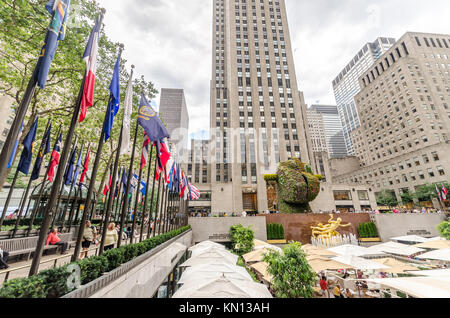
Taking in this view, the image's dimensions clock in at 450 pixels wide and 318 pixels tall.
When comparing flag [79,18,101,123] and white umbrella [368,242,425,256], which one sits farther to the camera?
white umbrella [368,242,425,256]

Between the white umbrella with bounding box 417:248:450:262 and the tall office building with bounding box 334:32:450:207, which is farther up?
the tall office building with bounding box 334:32:450:207

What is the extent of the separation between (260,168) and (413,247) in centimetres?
3231

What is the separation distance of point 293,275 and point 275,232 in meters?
15.6

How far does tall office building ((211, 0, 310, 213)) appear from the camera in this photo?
46.9 m

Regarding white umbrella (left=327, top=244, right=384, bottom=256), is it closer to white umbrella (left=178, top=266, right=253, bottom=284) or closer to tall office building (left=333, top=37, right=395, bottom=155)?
white umbrella (left=178, top=266, right=253, bottom=284)

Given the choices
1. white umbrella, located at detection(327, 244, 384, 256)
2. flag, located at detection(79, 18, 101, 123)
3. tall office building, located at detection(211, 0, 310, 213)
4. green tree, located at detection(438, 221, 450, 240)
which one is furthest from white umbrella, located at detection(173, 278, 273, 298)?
tall office building, located at detection(211, 0, 310, 213)

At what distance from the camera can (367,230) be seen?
24.1 meters

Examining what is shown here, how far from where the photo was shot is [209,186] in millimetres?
49344

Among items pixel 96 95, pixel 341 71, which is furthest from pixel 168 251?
pixel 341 71

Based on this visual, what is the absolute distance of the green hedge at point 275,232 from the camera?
23.6m

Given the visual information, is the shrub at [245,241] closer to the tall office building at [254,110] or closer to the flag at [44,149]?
the flag at [44,149]

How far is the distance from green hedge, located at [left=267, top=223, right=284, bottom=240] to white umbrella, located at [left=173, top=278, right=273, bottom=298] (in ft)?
58.6
